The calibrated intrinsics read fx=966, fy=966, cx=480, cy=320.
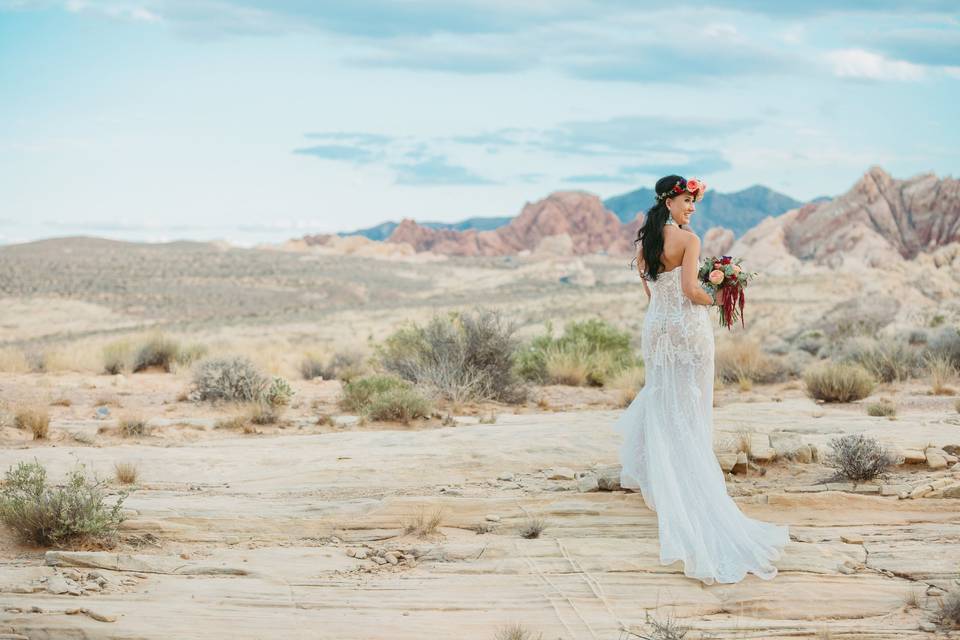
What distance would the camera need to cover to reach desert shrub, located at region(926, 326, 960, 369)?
17047 millimetres

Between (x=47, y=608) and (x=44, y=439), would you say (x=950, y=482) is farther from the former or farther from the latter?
(x=44, y=439)

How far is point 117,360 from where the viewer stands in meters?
19.1

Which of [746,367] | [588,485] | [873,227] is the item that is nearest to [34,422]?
[588,485]

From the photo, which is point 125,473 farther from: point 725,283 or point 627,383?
point 627,383

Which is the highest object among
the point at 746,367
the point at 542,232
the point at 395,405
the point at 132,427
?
the point at 542,232

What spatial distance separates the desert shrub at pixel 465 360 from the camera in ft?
49.3

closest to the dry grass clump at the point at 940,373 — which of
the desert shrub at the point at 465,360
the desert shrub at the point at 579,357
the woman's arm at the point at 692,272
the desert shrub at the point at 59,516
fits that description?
the desert shrub at the point at 579,357

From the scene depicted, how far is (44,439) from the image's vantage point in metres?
11.8

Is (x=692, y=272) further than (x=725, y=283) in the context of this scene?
No

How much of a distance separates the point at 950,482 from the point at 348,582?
532 cm

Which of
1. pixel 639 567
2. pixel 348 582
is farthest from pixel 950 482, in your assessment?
pixel 348 582

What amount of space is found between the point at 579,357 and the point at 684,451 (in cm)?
1090

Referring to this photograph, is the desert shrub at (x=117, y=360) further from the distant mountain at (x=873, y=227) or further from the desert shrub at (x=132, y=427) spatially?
the distant mountain at (x=873, y=227)

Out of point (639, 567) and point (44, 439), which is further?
point (44, 439)
